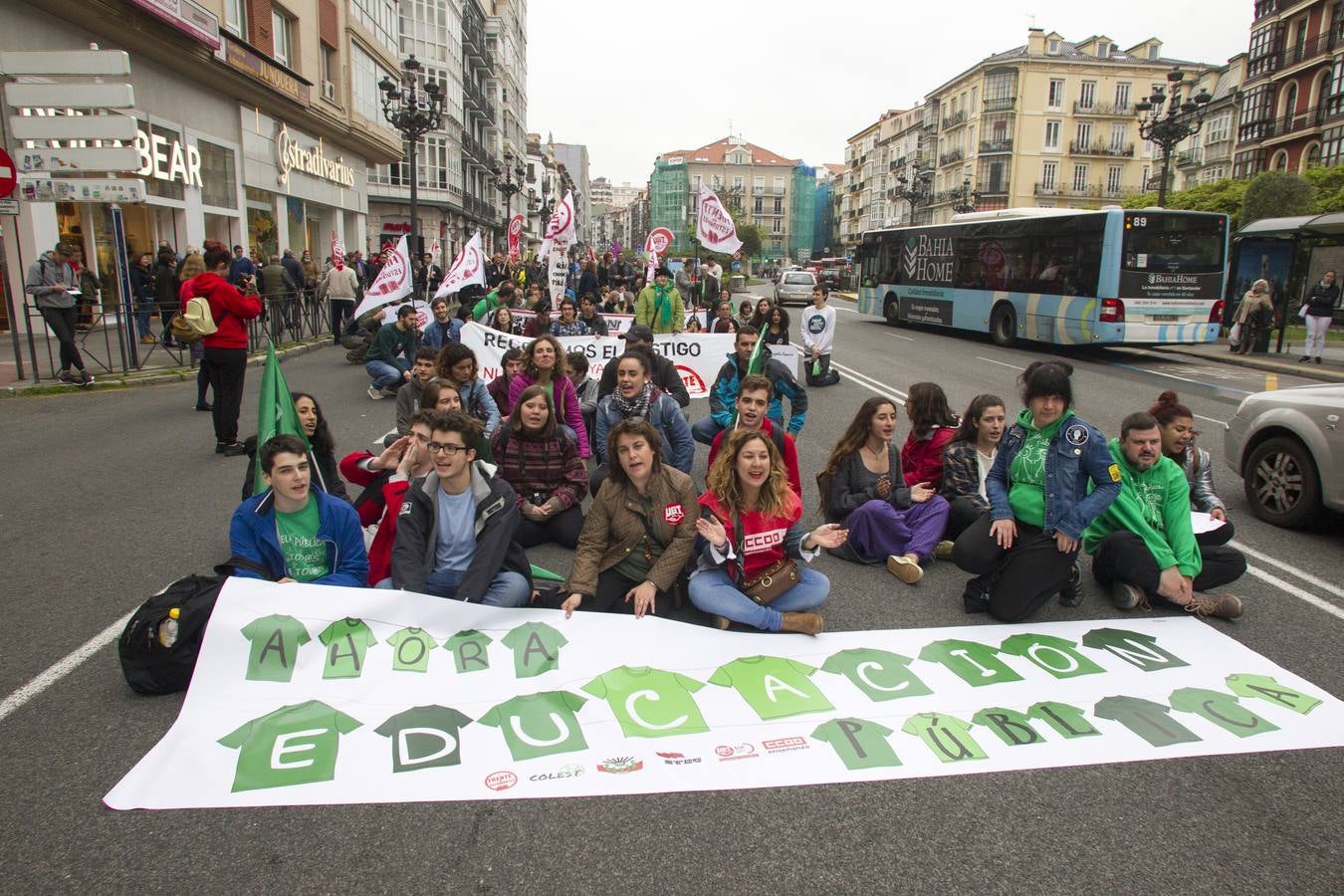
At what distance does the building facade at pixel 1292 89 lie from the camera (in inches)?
1727

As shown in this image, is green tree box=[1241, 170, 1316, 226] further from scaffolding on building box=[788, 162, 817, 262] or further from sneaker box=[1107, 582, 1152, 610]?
scaffolding on building box=[788, 162, 817, 262]

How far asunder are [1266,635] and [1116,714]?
1640 millimetres

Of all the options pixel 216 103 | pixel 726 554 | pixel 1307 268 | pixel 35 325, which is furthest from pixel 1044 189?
pixel 726 554

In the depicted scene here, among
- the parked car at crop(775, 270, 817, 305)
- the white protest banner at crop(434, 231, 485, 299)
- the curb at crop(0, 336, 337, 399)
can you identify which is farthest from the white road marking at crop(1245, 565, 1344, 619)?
the parked car at crop(775, 270, 817, 305)

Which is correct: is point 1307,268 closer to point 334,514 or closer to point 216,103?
point 334,514

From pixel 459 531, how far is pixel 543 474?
1575 mm

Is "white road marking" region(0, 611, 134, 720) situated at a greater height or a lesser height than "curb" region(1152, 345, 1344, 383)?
lesser

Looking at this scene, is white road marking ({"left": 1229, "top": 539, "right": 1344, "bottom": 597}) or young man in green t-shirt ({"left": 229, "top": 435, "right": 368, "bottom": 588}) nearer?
young man in green t-shirt ({"left": 229, "top": 435, "right": 368, "bottom": 588})

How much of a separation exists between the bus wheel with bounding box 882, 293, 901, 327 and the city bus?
14.3ft

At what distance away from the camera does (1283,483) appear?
6949 mm

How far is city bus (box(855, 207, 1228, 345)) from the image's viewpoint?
18516 mm

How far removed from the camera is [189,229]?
2162 cm

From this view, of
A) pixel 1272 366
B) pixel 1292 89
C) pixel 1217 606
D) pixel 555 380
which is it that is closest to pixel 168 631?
pixel 555 380

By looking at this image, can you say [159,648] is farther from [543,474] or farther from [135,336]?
[135,336]
